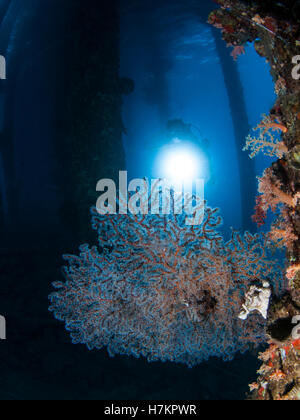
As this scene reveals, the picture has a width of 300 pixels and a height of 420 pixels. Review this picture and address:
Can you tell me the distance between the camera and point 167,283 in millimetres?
3721

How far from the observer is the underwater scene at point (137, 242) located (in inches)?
108

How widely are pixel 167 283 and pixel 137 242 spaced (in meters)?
0.76

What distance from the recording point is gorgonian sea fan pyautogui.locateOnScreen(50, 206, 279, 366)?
3684 mm

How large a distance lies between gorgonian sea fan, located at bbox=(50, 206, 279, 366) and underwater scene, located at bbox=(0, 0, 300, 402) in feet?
0.07

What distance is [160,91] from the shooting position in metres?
32.2

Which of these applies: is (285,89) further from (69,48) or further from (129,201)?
(69,48)
